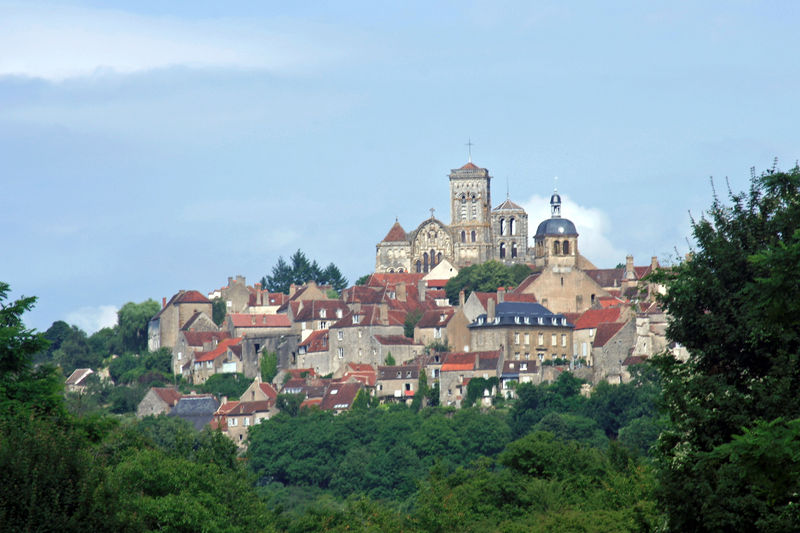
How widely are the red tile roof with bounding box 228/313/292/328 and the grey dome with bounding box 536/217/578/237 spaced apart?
76.3ft

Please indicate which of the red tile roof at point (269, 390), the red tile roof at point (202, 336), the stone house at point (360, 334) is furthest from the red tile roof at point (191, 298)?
the red tile roof at point (269, 390)

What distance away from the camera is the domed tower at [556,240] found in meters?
138

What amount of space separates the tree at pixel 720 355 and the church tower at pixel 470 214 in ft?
425

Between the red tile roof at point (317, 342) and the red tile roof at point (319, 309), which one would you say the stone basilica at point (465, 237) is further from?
the red tile roof at point (317, 342)

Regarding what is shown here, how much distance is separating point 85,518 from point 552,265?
109 meters

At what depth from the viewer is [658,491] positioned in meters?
26.9

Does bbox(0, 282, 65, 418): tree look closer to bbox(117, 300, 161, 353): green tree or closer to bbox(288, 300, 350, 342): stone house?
bbox(288, 300, 350, 342): stone house

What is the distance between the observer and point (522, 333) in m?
120

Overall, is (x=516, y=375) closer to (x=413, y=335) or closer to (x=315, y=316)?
(x=413, y=335)

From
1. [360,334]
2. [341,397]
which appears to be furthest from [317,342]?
[341,397]

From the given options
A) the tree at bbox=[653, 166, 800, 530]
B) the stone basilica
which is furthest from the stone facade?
the tree at bbox=[653, 166, 800, 530]

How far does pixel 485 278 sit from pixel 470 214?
2298cm

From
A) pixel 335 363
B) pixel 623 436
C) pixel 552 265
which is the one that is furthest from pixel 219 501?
pixel 552 265

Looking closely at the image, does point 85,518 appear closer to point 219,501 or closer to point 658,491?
point 658,491
